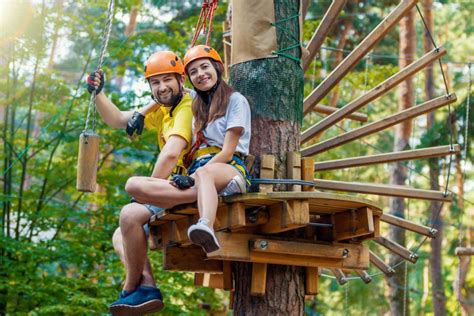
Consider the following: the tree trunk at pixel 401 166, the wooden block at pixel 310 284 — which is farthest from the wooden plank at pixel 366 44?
the tree trunk at pixel 401 166

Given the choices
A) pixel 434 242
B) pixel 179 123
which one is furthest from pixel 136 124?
pixel 434 242

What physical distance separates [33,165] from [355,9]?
788cm

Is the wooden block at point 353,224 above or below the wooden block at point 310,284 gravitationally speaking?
above

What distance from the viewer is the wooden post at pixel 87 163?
4.23m

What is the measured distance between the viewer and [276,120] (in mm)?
4488

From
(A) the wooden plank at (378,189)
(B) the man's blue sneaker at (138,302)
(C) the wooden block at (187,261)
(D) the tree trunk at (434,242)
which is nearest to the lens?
(B) the man's blue sneaker at (138,302)

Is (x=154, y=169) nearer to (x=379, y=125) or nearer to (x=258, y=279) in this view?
(x=258, y=279)

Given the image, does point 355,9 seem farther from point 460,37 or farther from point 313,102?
point 313,102

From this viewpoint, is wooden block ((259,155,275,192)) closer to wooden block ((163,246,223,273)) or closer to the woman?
the woman

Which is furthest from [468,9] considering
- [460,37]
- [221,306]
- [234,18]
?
[234,18]

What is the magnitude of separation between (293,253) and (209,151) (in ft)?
2.43

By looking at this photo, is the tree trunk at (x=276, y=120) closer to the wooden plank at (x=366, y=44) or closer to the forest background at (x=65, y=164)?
the wooden plank at (x=366, y=44)

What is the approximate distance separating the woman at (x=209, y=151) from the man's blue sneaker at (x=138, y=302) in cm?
67

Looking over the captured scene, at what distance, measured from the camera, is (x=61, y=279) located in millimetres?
9133
